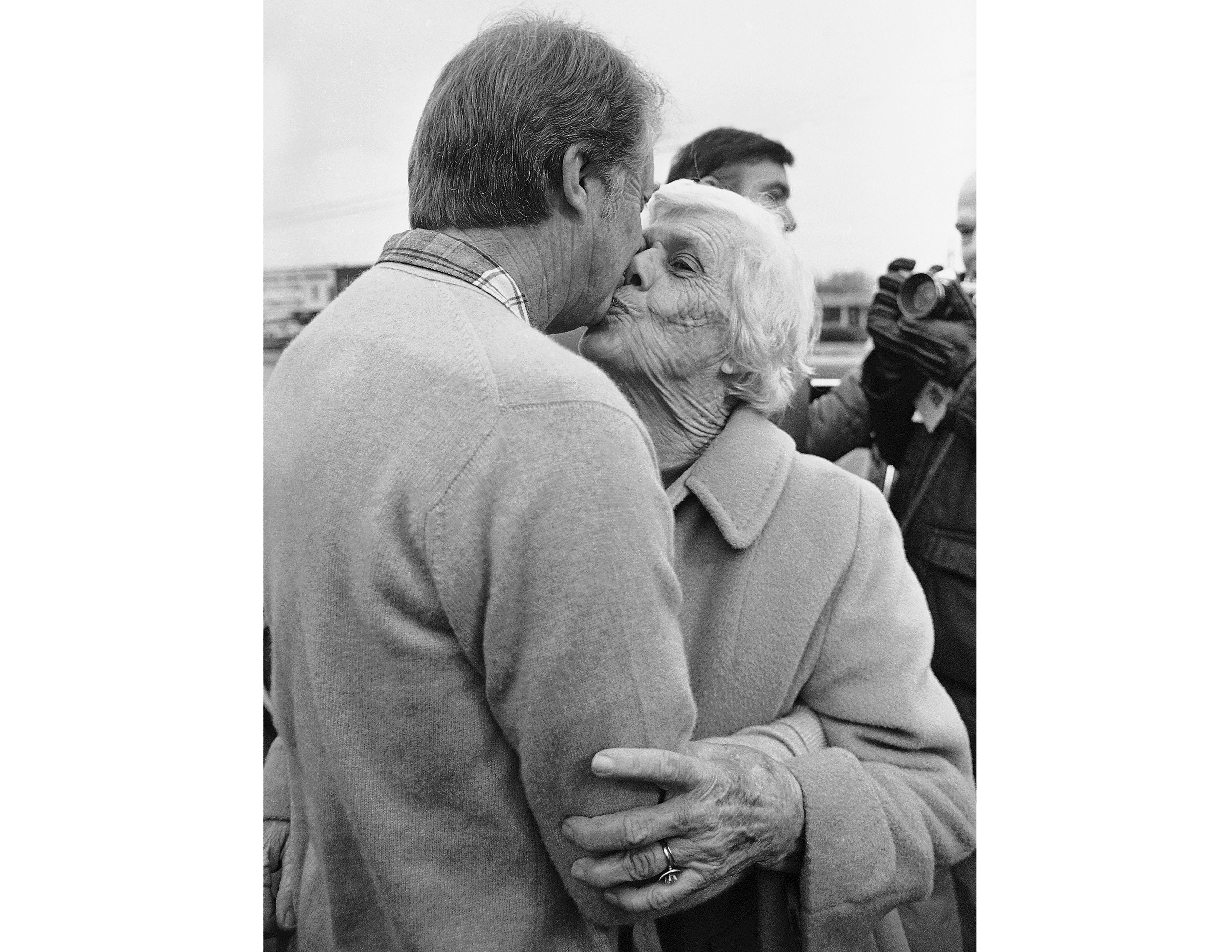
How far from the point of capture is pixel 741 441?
1.74 m

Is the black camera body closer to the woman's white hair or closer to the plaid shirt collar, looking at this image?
the woman's white hair

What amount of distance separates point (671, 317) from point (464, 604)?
0.59 metres

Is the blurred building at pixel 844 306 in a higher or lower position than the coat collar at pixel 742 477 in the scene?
higher

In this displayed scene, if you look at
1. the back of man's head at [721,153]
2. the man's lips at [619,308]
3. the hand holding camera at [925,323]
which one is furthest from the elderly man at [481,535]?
the hand holding camera at [925,323]

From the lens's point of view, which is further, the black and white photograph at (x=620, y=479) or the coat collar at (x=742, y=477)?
the coat collar at (x=742, y=477)

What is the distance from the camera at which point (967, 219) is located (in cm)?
187

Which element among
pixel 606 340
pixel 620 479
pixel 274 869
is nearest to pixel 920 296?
pixel 606 340

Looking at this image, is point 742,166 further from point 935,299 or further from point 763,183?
point 935,299

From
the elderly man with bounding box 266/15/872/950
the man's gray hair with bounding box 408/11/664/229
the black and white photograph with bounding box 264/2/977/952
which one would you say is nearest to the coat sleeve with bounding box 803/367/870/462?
the black and white photograph with bounding box 264/2/977/952

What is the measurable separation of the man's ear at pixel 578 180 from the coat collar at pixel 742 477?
17.6 inches

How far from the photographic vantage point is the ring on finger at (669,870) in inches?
56.2

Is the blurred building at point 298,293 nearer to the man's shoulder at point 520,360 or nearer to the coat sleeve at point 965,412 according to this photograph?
the man's shoulder at point 520,360
